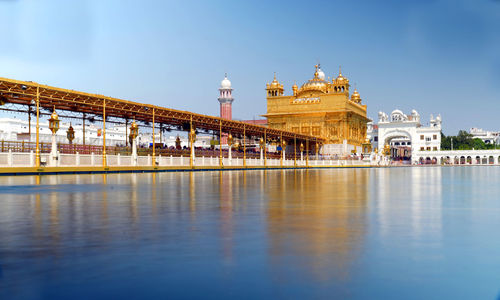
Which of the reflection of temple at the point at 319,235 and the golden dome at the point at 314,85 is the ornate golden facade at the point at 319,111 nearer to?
the golden dome at the point at 314,85

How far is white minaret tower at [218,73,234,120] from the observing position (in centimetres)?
16098

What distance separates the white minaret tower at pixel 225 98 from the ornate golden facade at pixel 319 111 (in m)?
79.6

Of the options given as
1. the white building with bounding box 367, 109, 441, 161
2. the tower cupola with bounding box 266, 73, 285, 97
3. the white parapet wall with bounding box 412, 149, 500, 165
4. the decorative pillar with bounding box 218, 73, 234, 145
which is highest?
the decorative pillar with bounding box 218, 73, 234, 145

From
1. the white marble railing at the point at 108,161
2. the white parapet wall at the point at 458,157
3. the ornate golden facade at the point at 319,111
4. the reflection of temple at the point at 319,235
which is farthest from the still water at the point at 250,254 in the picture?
the white parapet wall at the point at 458,157

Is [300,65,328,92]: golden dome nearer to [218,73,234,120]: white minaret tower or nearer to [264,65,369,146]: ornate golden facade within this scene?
[264,65,369,146]: ornate golden facade

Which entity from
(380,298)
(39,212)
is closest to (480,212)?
(380,298)

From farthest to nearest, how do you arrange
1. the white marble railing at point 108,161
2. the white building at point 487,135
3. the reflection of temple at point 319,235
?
1. the white building at point 487,135
2. the white marble railing at point 108,161
3. the reflection of temple at point 319,235

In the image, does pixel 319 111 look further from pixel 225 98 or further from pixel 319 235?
pixel 225 98

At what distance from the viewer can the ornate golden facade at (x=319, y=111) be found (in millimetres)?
73750

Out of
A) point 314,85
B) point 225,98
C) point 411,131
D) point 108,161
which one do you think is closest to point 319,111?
point 314,85

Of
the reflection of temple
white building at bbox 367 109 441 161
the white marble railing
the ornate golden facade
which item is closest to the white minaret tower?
white building at bbox 367 109 441 161

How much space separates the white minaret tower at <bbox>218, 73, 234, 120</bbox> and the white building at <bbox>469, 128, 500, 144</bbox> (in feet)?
271

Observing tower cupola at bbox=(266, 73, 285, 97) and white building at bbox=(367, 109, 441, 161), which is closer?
tower cupola at bbox=(266, 73, 285, 97)

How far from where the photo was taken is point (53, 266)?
3.43 meters
